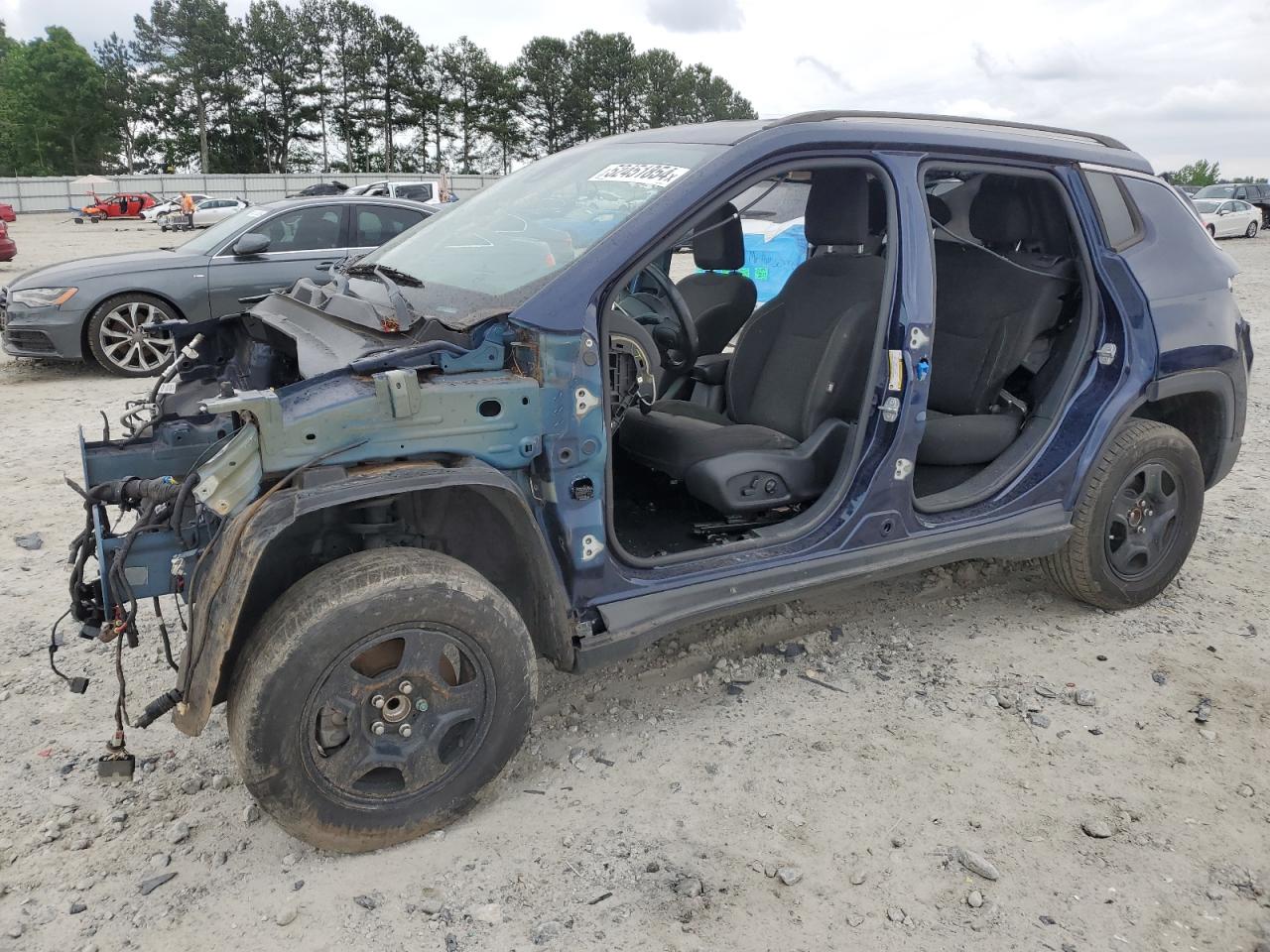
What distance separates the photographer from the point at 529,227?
3.12m

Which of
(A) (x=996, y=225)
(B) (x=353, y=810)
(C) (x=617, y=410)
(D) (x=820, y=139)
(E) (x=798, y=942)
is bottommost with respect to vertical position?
(E) (x=798, y=942)

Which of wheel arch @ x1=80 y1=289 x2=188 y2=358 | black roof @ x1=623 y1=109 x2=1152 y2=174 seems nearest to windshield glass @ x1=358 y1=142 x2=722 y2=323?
black roof @ x1=623 y1=109 x2=1152 y2=174

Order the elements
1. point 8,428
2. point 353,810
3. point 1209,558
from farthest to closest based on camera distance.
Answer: point 8,428, point 1209,558, point 353,810

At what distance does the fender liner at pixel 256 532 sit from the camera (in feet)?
7.38

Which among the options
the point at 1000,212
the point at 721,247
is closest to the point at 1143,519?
the point at 1000,212

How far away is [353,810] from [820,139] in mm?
2385

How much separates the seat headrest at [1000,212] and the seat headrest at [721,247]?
3.31 ft

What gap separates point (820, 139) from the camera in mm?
2986

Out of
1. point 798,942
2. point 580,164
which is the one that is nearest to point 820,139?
point 580,164

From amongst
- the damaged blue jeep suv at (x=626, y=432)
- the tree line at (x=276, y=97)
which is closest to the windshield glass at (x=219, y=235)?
the damaged blue jeep suv at (x=626, y=432)

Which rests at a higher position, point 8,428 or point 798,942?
point 8,428

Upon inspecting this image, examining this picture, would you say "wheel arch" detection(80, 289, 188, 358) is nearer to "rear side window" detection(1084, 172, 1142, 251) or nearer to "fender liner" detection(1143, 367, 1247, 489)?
"rear side window" detection(1084, 172, 1142, 251)

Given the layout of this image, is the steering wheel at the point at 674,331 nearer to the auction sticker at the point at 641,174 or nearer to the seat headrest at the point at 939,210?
the auction sticker at the point at 641,174

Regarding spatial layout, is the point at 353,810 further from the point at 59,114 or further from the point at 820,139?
the point at 59,114
